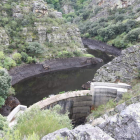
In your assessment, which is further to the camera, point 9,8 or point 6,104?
point 9,8

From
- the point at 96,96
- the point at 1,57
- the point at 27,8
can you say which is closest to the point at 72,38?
the point at 27,8

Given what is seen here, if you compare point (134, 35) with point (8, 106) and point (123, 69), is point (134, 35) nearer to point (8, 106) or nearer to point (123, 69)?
point (123, 69)

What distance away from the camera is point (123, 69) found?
83.5 ft

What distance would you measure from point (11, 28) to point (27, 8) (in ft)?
36.9

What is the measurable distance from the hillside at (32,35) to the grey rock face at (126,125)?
3234cm

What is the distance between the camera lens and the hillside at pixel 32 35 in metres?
38.9

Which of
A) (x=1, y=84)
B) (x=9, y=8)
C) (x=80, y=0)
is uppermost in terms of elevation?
(x=80, y=0)

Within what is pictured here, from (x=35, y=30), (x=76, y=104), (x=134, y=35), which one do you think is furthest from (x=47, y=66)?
(x=134, y=35)

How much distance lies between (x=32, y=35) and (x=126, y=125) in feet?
140

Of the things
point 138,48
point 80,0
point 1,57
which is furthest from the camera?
point 80,0

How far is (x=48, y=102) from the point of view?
61.6ft

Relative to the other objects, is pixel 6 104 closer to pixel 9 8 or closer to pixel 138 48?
pixel 138 48

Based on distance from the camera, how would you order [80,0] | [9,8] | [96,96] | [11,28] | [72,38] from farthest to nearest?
1. [80,0]
2. [72,38]
3. [9,8]
4. [11,28]
5. [96,96]

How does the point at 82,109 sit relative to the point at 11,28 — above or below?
below
